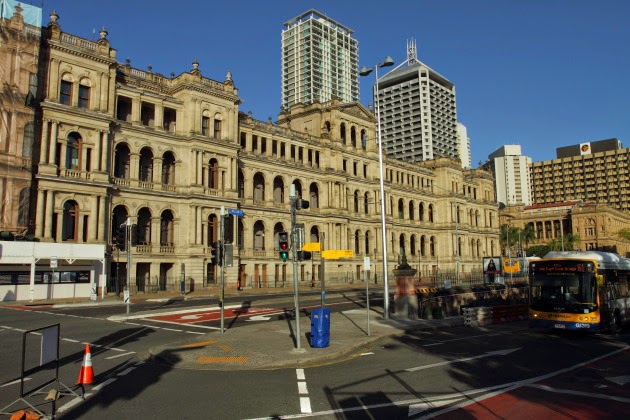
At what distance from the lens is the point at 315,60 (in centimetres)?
17525

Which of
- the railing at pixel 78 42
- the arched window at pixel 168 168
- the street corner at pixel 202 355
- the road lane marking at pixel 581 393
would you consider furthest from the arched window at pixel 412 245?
the road lane marking at pixel 581 393

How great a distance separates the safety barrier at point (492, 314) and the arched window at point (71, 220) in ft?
102

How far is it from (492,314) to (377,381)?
1494 centimetres

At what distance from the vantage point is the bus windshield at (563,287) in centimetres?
1910

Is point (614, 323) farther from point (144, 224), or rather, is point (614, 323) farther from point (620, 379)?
point (144, 224)

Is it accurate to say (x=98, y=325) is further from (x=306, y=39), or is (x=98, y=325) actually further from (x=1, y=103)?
(x=306, y=39)

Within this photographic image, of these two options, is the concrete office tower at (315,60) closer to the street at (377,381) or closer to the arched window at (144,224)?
the arched window at (144,224)

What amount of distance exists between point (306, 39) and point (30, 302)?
6297 inches

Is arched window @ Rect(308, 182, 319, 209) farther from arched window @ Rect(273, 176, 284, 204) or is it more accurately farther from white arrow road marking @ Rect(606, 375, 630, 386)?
white arrow road marking @ Rect(606, 375, 630, 386)

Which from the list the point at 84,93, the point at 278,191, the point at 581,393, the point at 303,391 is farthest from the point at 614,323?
the point at 278,191

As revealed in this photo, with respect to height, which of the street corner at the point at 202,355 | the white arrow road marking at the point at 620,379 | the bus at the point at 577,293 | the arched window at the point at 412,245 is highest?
the arched window at the point at 412,245

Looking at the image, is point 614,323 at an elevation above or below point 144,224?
below

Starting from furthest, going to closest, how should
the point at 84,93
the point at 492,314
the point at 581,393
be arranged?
the point at 84,93 → the point at 492,314 → the point at 581,393

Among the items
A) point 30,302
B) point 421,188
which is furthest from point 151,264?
point 421,188
